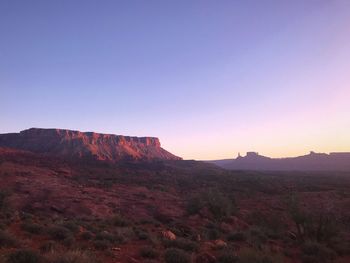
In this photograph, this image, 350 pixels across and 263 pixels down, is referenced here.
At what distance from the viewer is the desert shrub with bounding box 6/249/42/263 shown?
24.5 feet

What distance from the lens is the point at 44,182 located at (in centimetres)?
3869

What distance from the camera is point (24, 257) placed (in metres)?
7.57

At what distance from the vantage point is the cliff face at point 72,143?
108438 millimetres

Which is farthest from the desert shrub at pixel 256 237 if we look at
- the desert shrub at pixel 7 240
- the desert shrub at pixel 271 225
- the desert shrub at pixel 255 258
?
the desert shrub at pixel 7 240

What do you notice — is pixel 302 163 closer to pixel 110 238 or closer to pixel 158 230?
pixel 158 230

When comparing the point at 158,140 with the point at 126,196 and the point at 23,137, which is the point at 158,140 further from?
the point at 126,196

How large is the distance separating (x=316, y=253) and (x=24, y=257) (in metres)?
9.85

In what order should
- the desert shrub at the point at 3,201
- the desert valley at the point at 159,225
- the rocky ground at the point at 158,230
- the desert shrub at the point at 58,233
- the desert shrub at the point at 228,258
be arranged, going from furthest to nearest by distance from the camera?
the desert shrub at the point at 3,201, the desert shrub at the point at 58,233, the desert valley at the point at 159,225, the rocky ground at the point at 158,230, the desert shrub at the point at 228,258

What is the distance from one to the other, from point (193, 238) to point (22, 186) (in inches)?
991

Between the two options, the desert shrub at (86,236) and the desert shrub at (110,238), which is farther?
the desert shrub at (86,236)

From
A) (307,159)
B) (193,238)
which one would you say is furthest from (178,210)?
(307,159)

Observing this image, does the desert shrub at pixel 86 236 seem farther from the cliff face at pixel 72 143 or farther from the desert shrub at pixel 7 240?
the cliff face at pixel 72 143

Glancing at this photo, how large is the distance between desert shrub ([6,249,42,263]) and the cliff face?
94028mm

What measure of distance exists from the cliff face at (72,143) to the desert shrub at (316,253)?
90.9m
